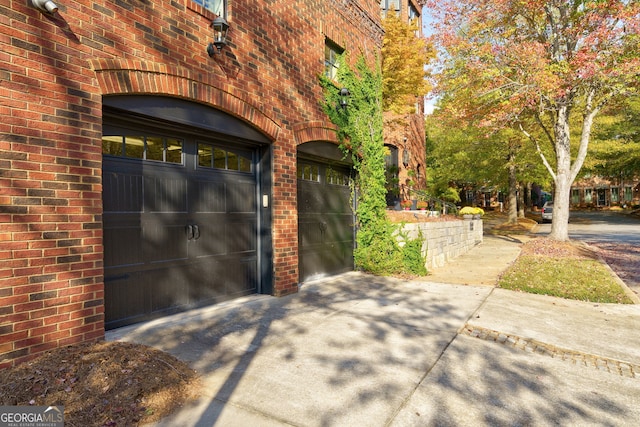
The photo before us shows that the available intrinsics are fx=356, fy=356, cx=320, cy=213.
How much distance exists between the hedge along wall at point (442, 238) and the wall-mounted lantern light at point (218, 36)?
18.6 feet

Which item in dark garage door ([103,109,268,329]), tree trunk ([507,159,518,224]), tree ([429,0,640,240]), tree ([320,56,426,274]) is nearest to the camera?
dark garage door ([103,109,268,329])

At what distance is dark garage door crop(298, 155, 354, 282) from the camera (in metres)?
7.12

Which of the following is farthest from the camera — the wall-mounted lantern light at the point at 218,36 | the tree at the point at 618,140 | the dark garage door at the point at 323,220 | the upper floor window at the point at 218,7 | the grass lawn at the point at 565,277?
the tree at the point at 618,140

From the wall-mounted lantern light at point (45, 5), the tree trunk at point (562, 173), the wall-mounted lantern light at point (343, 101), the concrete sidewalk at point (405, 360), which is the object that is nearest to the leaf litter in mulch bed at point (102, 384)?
the concrete sidewalk at point (405, 360)

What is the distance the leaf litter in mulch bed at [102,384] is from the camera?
7.98 feet

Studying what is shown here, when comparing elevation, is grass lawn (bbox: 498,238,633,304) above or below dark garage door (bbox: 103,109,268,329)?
below

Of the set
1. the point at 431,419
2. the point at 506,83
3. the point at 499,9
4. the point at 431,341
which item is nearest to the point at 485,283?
the point at 431,341

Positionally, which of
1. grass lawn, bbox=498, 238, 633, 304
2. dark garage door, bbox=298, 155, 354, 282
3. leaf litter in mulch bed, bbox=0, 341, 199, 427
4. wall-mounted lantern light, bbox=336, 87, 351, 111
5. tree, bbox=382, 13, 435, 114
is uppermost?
tree, bbox=382, 13, 435, 114

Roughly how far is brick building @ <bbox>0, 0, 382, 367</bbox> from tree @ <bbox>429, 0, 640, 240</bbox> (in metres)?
7.21

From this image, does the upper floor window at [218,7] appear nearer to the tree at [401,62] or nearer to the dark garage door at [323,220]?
the dark garage door at [323,220]

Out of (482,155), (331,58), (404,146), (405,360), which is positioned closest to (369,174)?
(331,58)

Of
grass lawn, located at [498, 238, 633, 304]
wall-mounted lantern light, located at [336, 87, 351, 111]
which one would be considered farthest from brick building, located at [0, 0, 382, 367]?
grass lawn, located at [498, 238, 633, 304]

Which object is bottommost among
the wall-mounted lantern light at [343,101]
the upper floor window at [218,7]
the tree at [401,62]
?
the wall-mounted lantern light at [343,101]

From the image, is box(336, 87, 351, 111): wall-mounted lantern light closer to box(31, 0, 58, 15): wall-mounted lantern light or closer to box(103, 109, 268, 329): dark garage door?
box(103, 109, 268, 329): dark garage door
